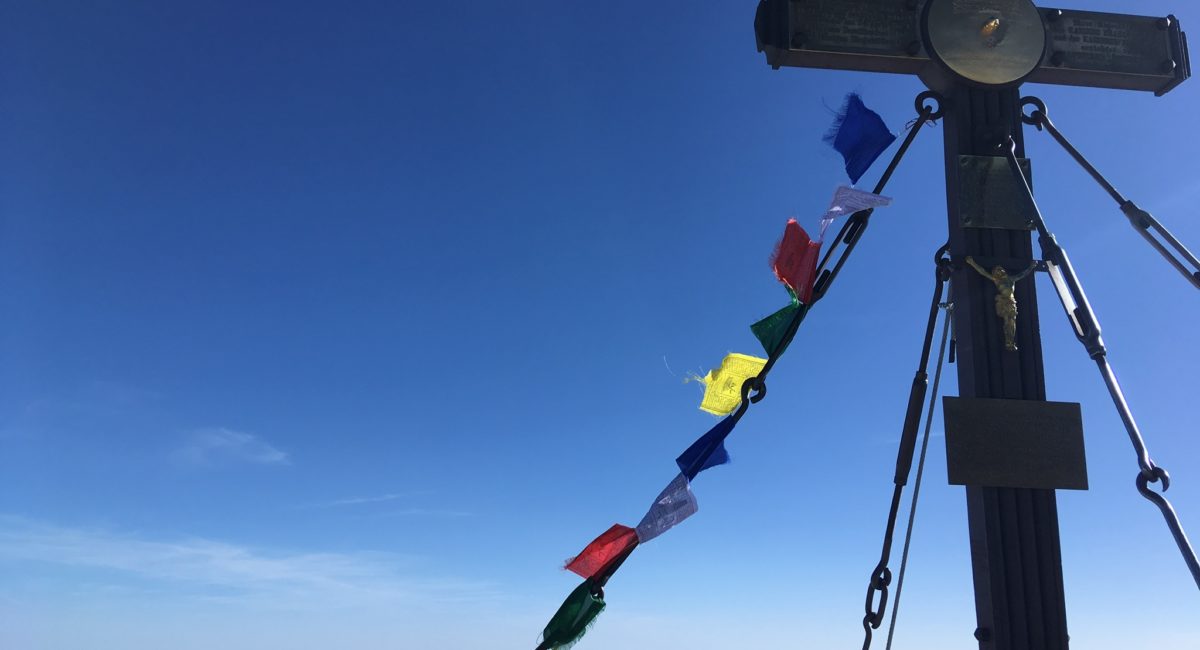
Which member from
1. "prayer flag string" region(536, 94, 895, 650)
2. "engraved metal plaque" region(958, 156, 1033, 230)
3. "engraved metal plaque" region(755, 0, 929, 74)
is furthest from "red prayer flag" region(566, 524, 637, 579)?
"engraved metal plaque" region(755, 0, 929, 74)

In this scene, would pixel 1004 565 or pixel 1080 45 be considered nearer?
pixel 1004 565

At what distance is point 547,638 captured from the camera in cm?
649

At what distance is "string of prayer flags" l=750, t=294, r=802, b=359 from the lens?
23.5ft

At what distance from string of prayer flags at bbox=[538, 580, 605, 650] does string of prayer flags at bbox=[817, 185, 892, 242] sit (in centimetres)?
348

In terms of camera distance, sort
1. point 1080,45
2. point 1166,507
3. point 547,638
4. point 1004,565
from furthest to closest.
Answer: point 1080,45 < point 547,638 < point 1004,565 < point 1166,507

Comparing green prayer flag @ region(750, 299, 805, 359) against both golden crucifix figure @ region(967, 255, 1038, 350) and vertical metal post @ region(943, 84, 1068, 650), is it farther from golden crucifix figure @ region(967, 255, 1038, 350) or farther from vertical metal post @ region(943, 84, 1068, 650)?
golden crucifix figure @ region(967, 255, 1038, 350)

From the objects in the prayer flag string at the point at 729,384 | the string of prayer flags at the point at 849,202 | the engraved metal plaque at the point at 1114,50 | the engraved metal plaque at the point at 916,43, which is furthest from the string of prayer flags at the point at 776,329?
the engraved metal plaque at the point at 1114,50

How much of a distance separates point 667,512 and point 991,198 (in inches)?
139

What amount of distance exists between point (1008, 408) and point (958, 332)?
70 centimetres

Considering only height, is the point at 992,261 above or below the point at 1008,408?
above

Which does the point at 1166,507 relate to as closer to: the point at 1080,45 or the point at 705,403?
the point at 705,403

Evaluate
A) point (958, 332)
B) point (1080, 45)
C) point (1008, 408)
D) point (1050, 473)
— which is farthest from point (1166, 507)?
point (1080, 45)

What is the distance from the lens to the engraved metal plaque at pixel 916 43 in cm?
713

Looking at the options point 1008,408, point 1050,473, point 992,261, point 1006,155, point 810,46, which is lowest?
point 1050,473
